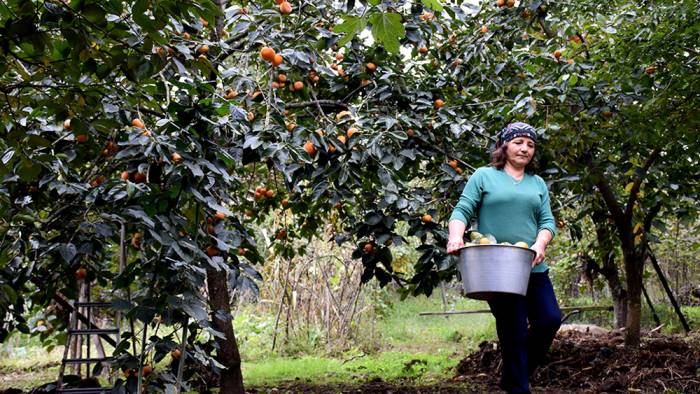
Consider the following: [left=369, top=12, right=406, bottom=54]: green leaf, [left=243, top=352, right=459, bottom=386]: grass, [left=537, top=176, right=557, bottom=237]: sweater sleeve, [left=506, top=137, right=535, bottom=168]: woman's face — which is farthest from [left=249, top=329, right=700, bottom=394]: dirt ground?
[left=369, top=12, right=406, bottom=54]: green leaf

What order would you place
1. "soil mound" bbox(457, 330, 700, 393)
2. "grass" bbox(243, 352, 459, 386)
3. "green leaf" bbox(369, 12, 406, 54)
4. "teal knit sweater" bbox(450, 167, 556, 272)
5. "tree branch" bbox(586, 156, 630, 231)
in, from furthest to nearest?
"grass" bbox(243, 352, 459, 386)
"tree branch" bbox(586, 156, 630, 231)
"soil mound" bbox(457, 330, 700, 393)
"teal knit sweater" bbox(450, 167, 556, 272)
"green leaf" bbox(369, 12, 406, 54)

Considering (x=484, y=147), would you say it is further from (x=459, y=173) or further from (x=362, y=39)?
(x=362, y=39)

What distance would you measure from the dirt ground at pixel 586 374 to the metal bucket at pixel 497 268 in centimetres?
207

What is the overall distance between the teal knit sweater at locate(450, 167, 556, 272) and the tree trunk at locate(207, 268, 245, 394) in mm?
1926

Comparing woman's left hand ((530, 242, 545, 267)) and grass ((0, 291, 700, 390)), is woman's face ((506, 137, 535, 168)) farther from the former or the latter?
grass ((0, 291, 700, 390))

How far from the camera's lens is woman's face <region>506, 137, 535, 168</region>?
2.91 meters

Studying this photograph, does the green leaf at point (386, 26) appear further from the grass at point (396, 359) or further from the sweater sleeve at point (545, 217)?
the grass at point (396, 359)

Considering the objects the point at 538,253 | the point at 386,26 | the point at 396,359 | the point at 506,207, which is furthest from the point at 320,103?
the point at 396,359

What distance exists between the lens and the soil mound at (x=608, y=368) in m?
4.38

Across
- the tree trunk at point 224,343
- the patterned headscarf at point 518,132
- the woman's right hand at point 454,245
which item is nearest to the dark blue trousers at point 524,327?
the woman's right hand at point 454,245

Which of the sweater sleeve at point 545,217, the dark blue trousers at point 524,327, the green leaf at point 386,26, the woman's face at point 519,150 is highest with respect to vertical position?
the woman's face at point 519,150

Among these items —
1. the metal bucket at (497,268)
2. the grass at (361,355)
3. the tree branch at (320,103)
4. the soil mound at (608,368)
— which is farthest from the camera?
the grass at (361,355)

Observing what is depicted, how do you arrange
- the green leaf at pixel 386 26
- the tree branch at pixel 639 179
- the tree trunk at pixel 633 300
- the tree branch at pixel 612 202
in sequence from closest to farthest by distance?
the green leaf at pixel 386 26
the tree branch at pixel 639 179
the tree branch at pixel 612 202
the tree trunk at pixel 633 300

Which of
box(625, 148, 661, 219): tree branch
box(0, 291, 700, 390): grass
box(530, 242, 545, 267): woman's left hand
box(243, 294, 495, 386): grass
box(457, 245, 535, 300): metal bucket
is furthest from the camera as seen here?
box(0, 291, 700, 390): grass
